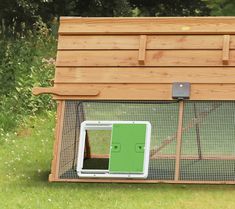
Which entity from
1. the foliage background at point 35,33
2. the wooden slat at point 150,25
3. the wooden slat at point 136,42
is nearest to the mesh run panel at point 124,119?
the wooden slat at point 136,42

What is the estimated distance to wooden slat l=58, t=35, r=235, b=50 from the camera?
639cm

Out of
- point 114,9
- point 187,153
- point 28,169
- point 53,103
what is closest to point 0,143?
point 28,169

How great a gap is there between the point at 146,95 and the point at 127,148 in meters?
0.55

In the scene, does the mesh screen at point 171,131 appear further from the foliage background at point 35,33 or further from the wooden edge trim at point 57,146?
the foliage background at point 35,33

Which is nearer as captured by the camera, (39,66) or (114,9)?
(39,66)

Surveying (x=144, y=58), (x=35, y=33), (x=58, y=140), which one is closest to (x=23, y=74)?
(x=35, y=33)

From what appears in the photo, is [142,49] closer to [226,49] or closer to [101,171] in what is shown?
[226,49]

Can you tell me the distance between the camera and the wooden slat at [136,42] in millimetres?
6387

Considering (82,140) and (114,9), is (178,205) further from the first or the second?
(114,9)

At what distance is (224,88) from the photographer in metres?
6.23

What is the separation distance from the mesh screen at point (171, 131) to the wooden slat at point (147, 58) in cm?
40

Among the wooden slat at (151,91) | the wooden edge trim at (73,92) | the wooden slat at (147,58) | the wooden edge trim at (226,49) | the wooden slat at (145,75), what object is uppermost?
the wooden edge trim at (226,49)

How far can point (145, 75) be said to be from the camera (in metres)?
6.39

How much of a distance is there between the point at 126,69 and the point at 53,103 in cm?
451
